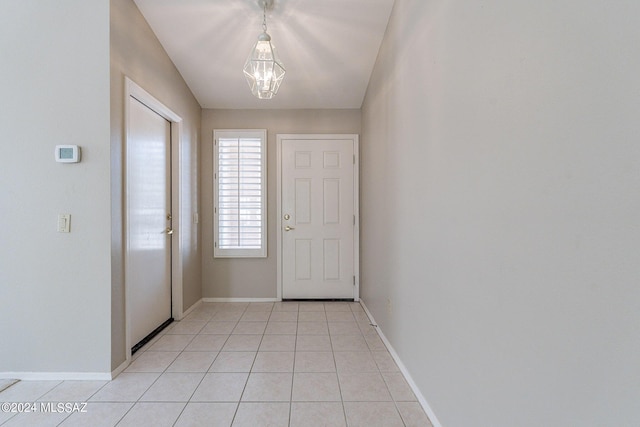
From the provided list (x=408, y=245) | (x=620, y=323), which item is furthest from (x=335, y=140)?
(x=620, y=323)

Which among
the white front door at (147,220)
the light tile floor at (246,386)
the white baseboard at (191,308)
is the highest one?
the white front door at (147,220)

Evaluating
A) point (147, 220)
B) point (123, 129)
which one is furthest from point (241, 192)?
point (123, 129)

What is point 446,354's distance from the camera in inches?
59.7

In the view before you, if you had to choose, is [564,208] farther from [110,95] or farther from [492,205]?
[110,95]

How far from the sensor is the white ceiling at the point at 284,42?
8.41ft

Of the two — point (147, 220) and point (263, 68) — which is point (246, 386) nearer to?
point (147, 220)

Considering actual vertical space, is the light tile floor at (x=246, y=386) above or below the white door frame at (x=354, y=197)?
below
